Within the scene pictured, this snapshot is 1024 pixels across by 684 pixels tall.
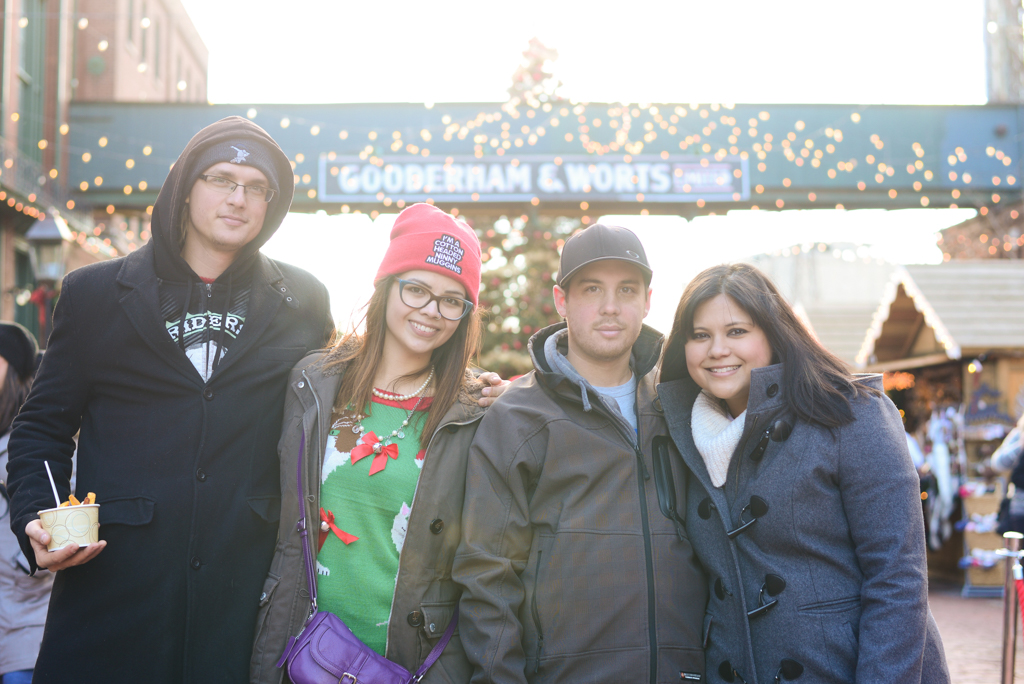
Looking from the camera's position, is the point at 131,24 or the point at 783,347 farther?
the point at 131,24

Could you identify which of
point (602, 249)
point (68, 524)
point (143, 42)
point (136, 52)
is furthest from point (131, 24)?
point (68, 524)

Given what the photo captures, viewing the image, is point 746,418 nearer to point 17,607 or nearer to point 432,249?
point 432,249

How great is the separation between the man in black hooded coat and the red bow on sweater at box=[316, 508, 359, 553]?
8.0 inches

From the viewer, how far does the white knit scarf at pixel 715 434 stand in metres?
2.45

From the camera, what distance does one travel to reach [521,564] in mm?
2459

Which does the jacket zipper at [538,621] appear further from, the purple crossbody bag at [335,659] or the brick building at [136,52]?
the brick building at [136,52]

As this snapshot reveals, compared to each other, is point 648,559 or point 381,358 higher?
point 381,358

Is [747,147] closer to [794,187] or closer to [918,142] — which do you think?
[794,187]

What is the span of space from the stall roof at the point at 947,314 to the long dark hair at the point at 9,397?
29.2 feet

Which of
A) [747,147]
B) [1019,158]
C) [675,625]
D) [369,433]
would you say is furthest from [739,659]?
[1019,158]

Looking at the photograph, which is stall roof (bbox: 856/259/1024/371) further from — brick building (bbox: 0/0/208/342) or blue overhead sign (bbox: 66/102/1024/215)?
brick building (bbox: 0/0/208/342)

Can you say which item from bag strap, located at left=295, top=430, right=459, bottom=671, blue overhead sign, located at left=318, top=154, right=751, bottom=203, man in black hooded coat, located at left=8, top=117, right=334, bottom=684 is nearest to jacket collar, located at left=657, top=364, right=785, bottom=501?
bag strap, located at left=295, top=430, right=459, bottom=671

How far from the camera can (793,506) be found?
2262 millimetres

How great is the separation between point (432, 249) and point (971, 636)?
267 inches
